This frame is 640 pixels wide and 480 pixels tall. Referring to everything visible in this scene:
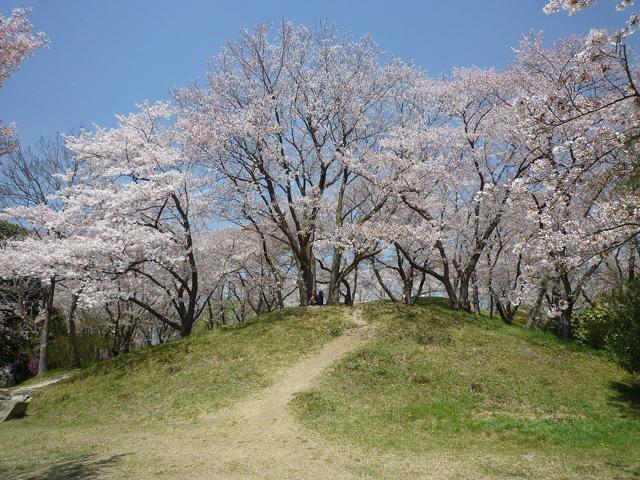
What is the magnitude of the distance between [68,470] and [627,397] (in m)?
13.6

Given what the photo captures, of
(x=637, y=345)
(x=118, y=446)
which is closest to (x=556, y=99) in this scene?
(x=637, y=345)

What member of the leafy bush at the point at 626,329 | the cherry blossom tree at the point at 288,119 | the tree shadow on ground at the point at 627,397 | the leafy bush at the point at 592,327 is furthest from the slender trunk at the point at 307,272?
the tree shadow on ground at the point at 627,397

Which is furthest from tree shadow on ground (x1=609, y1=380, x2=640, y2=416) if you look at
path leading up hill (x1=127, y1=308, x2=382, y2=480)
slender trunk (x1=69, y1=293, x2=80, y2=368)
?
slender trunk (x1=69, y1=293, x2=80, y2=368)

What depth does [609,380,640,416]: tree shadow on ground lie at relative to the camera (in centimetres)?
1190

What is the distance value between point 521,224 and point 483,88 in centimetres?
632

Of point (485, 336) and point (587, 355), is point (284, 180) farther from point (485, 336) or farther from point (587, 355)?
point (587, 355)

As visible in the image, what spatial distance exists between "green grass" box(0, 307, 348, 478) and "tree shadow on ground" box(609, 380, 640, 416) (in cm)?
888

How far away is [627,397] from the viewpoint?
42.1 feet

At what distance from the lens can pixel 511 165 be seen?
20.6 metres

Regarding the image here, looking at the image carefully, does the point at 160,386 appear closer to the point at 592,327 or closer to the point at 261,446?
the point at 261,446

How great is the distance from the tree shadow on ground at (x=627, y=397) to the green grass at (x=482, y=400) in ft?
0.09

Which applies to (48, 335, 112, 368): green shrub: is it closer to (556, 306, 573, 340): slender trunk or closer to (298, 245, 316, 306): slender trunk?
(298, 245, 316, 306): slender trunk

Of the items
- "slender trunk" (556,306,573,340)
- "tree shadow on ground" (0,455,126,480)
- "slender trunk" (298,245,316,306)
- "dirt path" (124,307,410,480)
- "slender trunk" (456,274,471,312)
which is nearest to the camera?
"tree shadow on ground" (0,455,126,480)

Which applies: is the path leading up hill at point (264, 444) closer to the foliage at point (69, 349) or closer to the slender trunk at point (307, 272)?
the slender trunk at point (307, 272)
